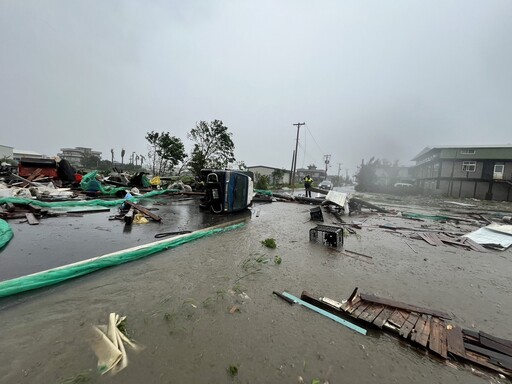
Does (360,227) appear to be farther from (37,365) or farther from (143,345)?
(37,365)

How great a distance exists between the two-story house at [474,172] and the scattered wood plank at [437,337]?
34685 millimetres

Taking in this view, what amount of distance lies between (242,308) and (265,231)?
182 inches

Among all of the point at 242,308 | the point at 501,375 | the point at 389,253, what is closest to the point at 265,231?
the point at 389,253

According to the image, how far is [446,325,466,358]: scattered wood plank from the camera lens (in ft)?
7.96

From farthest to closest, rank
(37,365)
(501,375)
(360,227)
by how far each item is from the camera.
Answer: (360,227) < (501,375) < (37,365)

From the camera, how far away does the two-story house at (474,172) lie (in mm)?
28875

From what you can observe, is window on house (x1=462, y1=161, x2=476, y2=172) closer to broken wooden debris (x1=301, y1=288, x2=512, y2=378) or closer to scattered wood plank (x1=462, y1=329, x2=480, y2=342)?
broken wooden debris (x1=301, y1=288, x2=512, y2=378)

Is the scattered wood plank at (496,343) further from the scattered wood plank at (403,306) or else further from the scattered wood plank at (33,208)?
the scattered wood plank at (33,208)

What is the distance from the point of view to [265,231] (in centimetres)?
767

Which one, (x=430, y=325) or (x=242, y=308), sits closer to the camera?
(x=430, y=325)

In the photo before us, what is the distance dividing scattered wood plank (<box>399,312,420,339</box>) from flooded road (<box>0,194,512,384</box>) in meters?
0.13

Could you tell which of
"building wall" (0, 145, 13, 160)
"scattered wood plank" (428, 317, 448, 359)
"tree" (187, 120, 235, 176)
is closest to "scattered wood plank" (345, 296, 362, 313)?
"scattered wood plank" (428, 317, 448, 359)

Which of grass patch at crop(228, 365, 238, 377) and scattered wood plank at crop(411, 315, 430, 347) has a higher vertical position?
scattered wood plank at crop(411, 315, 430, 347)

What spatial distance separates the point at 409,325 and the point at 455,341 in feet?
1.41
